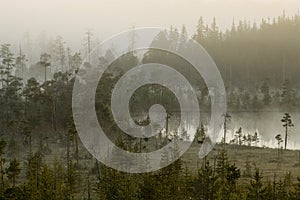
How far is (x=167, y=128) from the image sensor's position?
82.6 metres

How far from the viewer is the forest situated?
40.8m

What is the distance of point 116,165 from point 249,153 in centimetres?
→ 3623

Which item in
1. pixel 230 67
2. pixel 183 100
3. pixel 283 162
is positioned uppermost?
pixel 230 67

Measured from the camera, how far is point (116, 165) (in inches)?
1900

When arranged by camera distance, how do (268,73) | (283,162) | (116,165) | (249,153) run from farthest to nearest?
(268,73) < (249,153) < (283,162) < (116,165)

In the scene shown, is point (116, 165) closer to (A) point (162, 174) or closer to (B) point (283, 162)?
(A) point (162, 174)

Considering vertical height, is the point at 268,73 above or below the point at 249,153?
above

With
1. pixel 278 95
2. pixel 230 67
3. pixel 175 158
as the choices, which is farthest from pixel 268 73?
pixel 175 158

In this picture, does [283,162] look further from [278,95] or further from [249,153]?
[278,95]

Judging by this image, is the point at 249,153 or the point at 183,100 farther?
the point at 183,100

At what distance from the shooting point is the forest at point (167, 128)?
40781 millimetres

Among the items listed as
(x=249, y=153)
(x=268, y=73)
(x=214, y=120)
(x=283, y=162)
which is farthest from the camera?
(x=268, y=73)

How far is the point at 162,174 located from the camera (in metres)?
42.2

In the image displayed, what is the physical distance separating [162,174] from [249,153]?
39.4 metres
